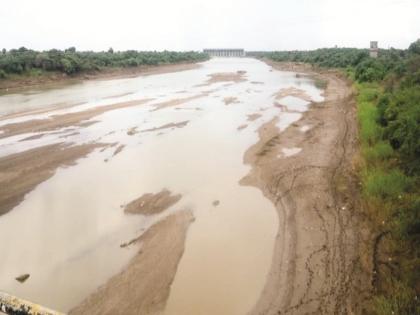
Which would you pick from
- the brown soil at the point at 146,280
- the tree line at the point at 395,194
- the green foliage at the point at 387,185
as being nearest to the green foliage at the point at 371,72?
the tree line at the point at 395,194

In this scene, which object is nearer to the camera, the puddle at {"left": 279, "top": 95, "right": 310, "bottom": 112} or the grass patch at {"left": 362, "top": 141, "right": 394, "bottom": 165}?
the grass patch at {"left": 362, "top": 141, "right": 394, "bottom": 165}

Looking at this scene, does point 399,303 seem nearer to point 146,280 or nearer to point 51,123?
point 146,280

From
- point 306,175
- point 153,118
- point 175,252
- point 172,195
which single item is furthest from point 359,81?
point 175,252

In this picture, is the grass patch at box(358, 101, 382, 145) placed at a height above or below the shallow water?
above

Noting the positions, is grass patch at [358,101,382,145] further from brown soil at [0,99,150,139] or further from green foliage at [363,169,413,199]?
brown soil at [0,99,150,139]

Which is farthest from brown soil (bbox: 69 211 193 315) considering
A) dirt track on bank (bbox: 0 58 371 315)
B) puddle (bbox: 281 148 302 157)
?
puddle (bbox: 281 148 302 157)

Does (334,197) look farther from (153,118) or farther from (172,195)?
(153,118)
